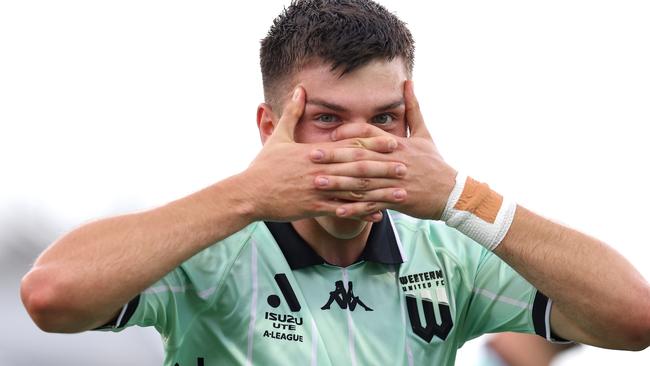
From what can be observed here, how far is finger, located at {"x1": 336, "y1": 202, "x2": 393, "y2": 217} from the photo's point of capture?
13.4ft

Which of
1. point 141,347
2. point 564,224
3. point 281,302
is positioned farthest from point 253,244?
point 141,347

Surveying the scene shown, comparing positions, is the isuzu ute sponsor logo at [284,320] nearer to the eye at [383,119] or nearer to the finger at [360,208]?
the finger at [360,208]

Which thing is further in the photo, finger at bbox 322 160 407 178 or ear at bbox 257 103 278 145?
ear at bbox 257 103 278 145

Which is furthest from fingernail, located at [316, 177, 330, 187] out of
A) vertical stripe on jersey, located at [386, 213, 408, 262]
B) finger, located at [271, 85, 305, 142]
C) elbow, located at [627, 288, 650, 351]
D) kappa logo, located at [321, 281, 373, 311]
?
elbow, located at [627, 288, 650, 351]

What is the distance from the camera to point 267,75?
187 inches

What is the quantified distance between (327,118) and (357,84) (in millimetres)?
156

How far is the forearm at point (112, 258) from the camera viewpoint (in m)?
3.83

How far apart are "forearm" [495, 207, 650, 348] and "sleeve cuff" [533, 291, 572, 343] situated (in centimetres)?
14

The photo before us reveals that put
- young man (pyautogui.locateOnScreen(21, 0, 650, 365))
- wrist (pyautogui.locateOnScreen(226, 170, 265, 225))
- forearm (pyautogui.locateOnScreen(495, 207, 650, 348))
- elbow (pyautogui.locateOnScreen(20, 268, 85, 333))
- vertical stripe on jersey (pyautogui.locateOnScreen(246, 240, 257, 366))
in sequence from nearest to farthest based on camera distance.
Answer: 1. elbow (pyautogui.locateOnScreen(20, 268, 85, 333))
2. young man (pyautogui.locateOnScreen(21, 0, 650, 365))
3. wrist (pyautogui.locateOnScreen(226, 170, 265, 225))
4. forearm (pyautogui.locateOnScreen(495, 207, 650, 348))
5. vertical stripe on jersey (pyautogui.locateOnScreen(246, 240, 257, 366))

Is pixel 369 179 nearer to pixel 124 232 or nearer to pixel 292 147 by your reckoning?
pixel 292 147

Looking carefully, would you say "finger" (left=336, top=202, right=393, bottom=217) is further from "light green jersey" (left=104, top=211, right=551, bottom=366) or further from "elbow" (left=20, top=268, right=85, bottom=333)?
"elbow" (left=20, top=268, right=85, bottom=333)

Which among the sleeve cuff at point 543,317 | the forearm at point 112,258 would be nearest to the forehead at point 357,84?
the forearm at point 112,258

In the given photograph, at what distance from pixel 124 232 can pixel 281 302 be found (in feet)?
2.28

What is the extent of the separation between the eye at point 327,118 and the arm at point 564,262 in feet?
0.35
